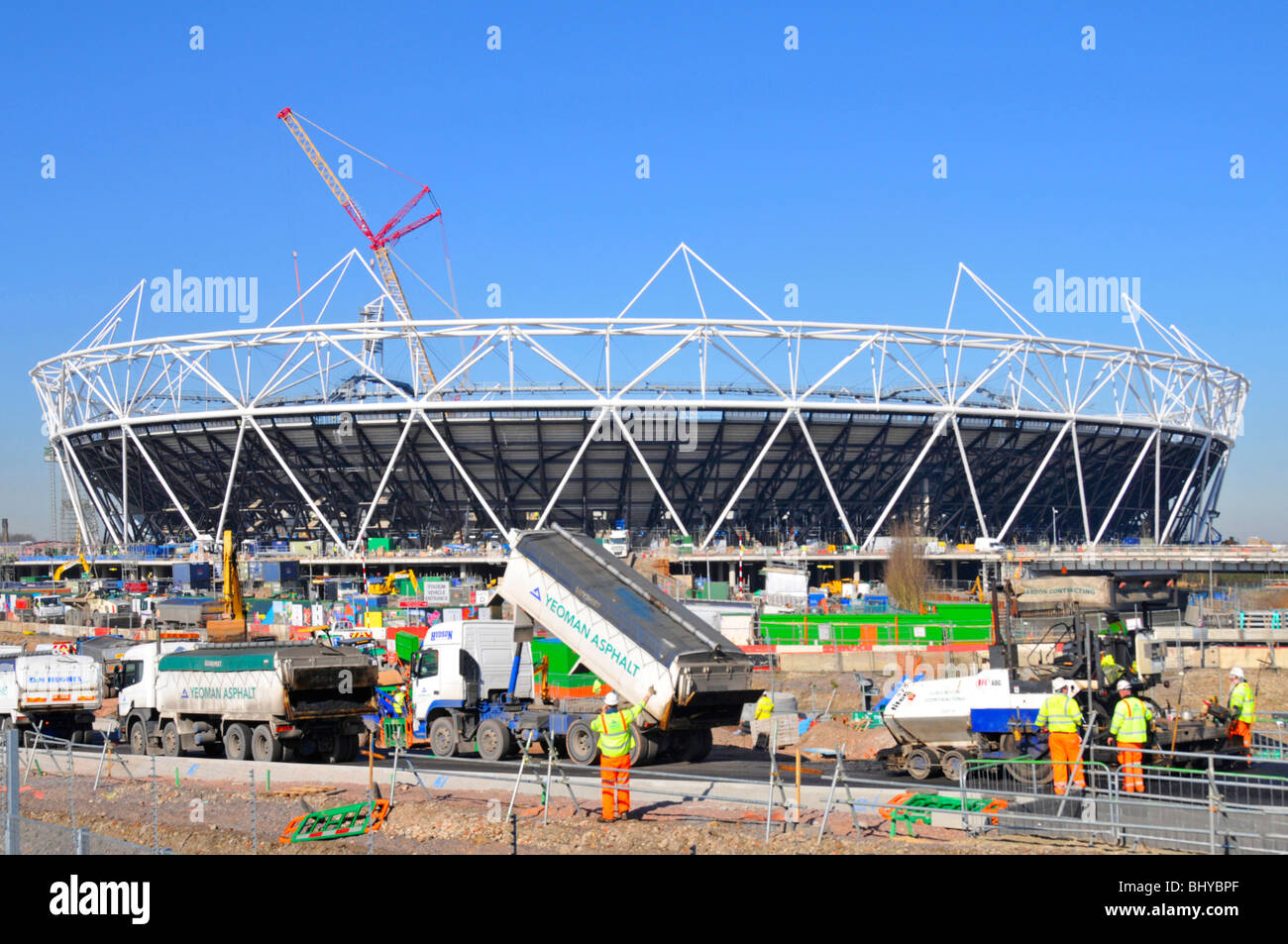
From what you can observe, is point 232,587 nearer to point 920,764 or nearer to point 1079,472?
point 920,764

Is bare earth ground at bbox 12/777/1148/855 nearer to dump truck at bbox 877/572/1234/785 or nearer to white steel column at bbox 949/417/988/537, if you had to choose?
dump truck at bbox 877/572/1234/785

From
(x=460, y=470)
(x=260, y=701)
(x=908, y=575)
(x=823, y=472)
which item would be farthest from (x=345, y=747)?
(x=823, y=472)

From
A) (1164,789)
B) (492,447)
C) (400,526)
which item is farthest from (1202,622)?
(400,526)

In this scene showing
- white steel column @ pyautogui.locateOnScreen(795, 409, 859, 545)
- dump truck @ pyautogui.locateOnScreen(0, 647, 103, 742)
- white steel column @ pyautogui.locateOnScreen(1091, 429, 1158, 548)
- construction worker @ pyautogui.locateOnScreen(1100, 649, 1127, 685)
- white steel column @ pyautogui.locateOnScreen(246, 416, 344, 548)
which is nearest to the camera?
construction worker @ pyautogui.locateOnScreen(1100, 649, 1127, 685)

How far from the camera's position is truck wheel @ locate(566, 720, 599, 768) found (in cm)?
1802

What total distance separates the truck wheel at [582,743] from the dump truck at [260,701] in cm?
362

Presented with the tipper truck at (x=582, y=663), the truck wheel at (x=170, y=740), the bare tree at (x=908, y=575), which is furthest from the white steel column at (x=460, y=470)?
the tipper truck at (x=582, y=663)

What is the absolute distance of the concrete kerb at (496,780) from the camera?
1393 cm

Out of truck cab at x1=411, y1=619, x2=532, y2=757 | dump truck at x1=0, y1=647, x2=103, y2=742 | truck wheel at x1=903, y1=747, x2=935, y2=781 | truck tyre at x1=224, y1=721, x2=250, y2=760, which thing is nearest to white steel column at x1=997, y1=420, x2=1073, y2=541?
truck cab at x1=411, y1=619, x2=532, y2=757

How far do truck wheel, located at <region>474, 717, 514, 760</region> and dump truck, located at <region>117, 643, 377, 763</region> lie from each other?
1935mm

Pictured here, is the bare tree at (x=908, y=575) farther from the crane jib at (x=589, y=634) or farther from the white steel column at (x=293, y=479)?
the white steel column at (x=293, y=479)

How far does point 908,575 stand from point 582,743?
37.5 m
